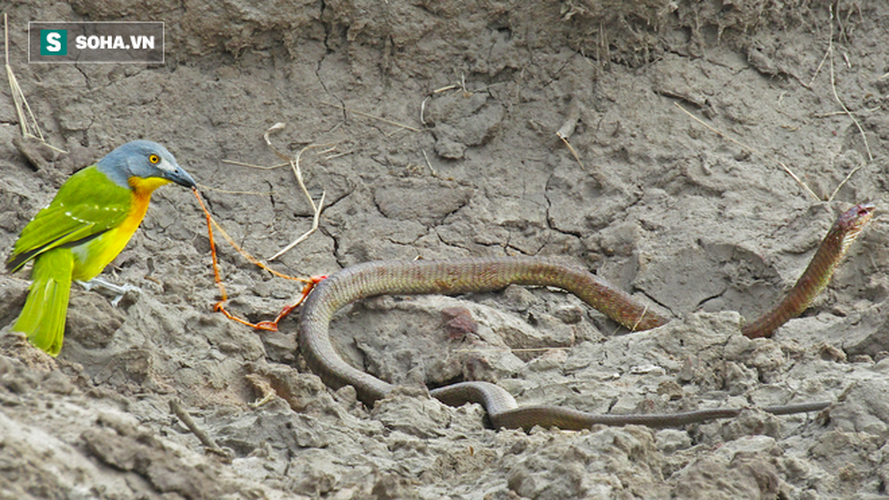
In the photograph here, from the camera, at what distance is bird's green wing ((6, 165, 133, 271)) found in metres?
3.68

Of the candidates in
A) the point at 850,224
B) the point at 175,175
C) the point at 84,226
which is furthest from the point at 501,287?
the point at 84,226

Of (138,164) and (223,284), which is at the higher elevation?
(138,164)

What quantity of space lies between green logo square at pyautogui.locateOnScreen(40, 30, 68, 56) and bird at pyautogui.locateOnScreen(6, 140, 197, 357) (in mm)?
2471

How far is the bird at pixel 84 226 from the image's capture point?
3371 mm

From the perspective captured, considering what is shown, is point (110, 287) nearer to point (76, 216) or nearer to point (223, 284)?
point (76, 216)

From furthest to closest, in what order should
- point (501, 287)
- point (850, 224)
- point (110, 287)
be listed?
1. point (501, 287)
2. point (850, 224)
3. point (110, 287)

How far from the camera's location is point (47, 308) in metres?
3.30

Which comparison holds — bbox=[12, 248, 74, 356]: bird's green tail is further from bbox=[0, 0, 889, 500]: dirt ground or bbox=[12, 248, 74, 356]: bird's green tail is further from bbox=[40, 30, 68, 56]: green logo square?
bbox=[40, 30, 68, 56]: green logo square

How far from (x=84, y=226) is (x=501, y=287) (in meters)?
2.93

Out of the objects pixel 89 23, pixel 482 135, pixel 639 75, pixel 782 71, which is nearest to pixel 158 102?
pixel 89 23

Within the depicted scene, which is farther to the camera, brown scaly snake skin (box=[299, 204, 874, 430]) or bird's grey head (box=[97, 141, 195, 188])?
bird's grey head (box=[97, 141, 195, 188])

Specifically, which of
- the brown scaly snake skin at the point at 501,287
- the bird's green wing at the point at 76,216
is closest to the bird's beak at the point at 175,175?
the bird's green wing at the point at 76,216

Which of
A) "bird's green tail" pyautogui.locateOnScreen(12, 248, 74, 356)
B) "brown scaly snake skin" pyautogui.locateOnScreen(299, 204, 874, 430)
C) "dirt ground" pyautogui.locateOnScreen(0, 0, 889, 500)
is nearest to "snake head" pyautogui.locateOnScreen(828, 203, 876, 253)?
"brown scaly snake skin" pyautogui.locateOnScreen(299, 204, 874, 430)

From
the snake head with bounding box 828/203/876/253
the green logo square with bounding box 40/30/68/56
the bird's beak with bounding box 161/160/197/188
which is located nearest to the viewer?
the bird's beak with bounding box 161/160/197/188
